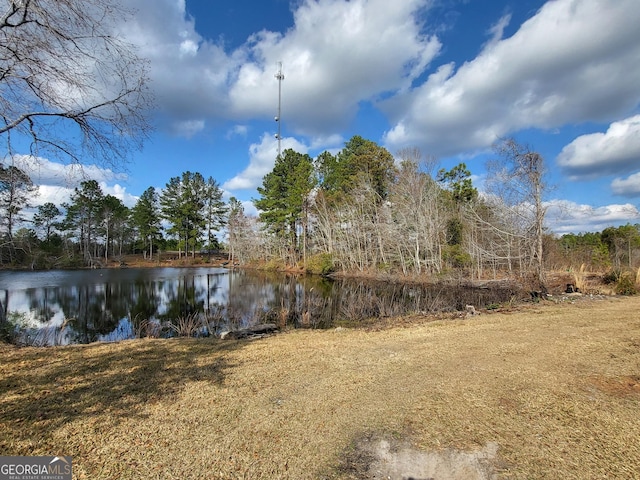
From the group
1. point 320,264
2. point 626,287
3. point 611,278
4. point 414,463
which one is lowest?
point 414,463

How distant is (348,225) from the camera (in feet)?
105

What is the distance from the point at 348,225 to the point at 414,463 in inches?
1175

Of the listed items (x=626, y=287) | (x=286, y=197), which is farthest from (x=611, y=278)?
(x=286, y=197)

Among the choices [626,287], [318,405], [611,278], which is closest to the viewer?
[318,405]

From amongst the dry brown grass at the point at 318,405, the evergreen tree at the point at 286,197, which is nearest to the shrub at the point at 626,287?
the dry brown grass at the point at 318,405

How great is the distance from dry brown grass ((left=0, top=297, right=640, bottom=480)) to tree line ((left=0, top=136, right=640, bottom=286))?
9.77ft

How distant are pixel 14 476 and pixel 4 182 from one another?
16.9 feet

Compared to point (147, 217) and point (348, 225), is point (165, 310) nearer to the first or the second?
point (348, 225)

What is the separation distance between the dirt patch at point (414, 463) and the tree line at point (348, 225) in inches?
201

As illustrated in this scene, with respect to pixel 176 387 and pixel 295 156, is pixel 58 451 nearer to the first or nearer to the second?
pixel 176 387

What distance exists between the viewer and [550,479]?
227 centimetres

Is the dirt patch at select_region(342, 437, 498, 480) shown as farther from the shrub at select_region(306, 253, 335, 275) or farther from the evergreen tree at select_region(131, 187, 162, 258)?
the evergreen tree at select_region(131, 187, 162, 258)

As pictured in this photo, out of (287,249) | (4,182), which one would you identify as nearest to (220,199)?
(287,249)

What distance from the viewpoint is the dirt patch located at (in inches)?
93.0
